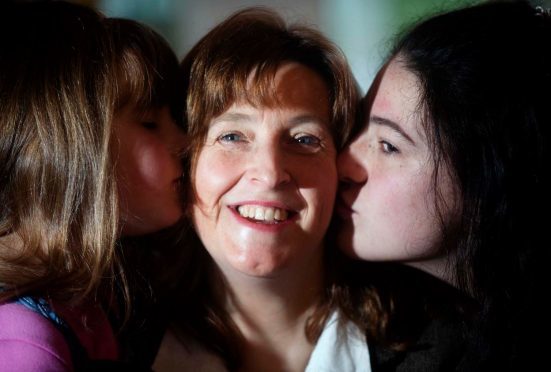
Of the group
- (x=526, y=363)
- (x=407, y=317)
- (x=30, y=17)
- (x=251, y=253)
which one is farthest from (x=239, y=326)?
(x=30, y=17)

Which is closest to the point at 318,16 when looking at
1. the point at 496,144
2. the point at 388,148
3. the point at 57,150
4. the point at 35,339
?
the point at 388,148

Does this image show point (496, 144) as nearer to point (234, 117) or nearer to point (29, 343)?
point (234, 117)

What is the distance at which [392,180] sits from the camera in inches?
43.0

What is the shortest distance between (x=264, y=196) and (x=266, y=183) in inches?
1.0

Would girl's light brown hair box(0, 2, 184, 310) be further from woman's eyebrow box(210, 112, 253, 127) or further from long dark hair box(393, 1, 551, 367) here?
long dark hair box(393, 1, 551, 367)

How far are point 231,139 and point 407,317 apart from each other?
541mm

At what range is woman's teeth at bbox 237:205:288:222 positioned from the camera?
103 centimetres

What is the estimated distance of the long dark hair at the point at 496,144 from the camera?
1008 millimetres

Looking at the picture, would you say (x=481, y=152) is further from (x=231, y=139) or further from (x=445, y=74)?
(x=231, y=139)

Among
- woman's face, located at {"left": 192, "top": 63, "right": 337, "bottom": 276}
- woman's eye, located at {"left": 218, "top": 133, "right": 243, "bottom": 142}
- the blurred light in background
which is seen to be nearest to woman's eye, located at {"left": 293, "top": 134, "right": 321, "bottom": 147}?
woman's face, located at {"left": 192, "top": 63, "right": 337, "bottom": 276}

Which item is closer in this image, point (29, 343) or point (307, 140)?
point (29, 343)

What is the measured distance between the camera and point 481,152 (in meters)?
1.03

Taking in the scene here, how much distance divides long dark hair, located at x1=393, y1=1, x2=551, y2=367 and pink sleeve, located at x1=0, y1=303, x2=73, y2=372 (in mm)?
686

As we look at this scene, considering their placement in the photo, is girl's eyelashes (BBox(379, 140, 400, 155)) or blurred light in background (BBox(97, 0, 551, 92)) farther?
blurred light in background (BBox(97, 0, 551, 92))
